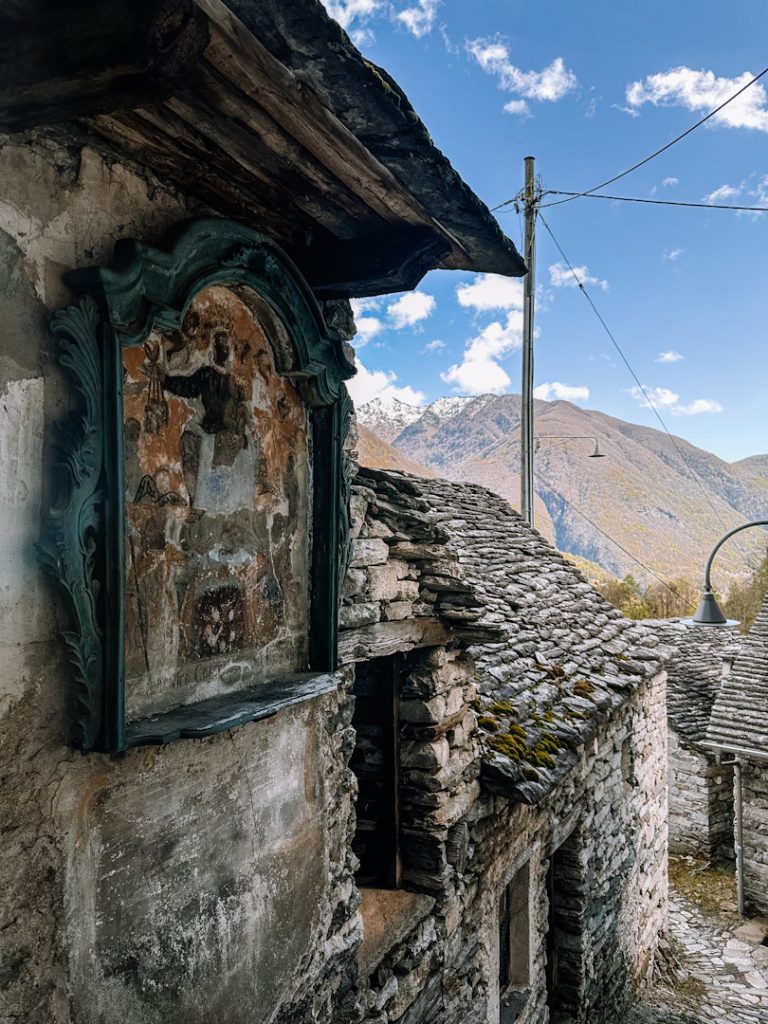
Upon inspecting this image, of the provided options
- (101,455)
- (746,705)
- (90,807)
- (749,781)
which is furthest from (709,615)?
(101,455)

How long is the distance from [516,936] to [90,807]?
14.8 feet

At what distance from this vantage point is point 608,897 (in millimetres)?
6176

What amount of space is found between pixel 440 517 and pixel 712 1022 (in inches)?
226

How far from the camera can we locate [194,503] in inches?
76.5

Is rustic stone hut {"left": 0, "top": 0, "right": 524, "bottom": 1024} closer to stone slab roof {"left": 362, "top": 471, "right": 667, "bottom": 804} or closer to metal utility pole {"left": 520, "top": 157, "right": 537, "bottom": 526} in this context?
stone slab roof {"left": 362, "top": 471, "right": 667, "bottom": 804}

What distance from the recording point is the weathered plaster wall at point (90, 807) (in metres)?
1.45

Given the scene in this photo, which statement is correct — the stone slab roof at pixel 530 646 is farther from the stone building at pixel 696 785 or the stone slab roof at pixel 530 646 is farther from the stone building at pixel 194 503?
the stone building at pixel 696 785

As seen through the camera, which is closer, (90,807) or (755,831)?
(90,807)

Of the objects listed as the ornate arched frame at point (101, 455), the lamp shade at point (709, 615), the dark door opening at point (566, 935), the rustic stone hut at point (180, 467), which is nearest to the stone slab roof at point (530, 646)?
the lamp shade at point (709, 615)

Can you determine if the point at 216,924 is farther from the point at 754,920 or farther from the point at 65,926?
the point at 754,920

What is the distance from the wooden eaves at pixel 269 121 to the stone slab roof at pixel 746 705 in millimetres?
8517

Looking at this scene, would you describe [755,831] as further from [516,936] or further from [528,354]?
[528,354]

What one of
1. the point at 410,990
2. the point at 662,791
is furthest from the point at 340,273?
the point at 662,791

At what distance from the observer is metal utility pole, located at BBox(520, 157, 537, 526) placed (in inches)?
363
